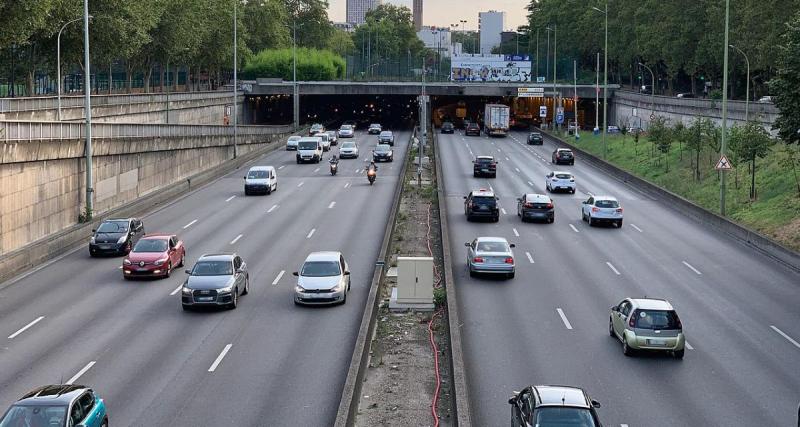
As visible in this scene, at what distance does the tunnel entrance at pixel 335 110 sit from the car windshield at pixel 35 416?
110645mm

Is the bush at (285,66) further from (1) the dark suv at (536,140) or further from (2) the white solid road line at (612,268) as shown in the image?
(2) the white solid road line at (612,268)

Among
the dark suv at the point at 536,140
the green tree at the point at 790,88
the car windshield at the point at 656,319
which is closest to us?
the car windshield at the point at 656,319

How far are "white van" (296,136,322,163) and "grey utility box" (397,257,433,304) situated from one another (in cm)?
4630

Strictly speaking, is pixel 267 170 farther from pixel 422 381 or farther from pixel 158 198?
pixel 422 381

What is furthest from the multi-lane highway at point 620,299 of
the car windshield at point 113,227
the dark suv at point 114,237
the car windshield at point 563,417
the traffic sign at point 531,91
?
the traffic sign at point 531,91

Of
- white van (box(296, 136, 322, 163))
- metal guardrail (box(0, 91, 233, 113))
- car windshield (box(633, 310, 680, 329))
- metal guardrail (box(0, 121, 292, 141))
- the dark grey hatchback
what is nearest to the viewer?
car windshield (box(633, 310, 680, 329))

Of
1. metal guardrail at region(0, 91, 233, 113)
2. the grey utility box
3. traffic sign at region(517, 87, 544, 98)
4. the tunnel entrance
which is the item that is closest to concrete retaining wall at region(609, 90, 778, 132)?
traffic sign at region(517, 87, 544, 98)

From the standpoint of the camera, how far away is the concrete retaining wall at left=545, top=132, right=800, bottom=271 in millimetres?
39844

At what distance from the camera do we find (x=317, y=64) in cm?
15850

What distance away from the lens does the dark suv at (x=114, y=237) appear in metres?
40.4

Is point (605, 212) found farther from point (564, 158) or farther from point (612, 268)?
point (564, 158)

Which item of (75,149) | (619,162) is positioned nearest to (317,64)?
(619,162)

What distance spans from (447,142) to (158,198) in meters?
49.5

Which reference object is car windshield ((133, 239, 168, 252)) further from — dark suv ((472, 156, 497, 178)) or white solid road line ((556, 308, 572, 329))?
dark suv ((472, 156, 497, 178))
